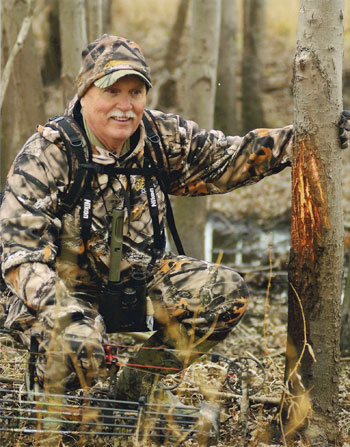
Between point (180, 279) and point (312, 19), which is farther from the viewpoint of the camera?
point (180, 279)

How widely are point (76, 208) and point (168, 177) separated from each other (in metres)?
0.69

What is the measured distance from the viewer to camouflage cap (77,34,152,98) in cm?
378

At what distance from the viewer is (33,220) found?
355cm

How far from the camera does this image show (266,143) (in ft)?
13.4

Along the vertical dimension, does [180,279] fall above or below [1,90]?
A: below

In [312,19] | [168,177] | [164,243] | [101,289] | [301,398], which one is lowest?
[301,398]

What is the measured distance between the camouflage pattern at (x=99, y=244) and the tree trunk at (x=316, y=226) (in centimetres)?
37

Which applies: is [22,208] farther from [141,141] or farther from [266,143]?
[266,143]

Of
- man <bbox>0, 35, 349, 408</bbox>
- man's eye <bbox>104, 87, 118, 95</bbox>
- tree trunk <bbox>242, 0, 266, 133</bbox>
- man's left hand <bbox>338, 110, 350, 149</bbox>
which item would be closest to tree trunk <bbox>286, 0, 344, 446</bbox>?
man's left hand <bbox>338, 110, 350, 149</bbox>

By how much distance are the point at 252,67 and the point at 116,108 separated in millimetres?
14484

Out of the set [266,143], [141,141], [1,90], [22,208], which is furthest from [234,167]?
[1,90]

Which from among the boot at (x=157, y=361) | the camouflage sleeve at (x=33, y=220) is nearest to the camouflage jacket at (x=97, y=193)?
the camouflage sleeve at (x=33, y=220)

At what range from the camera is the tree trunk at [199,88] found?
7480 mm

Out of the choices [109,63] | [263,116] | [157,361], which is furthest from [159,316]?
[263,116]
